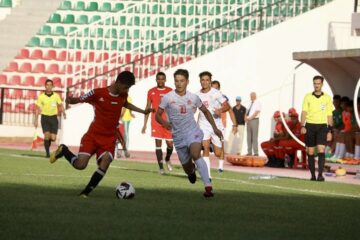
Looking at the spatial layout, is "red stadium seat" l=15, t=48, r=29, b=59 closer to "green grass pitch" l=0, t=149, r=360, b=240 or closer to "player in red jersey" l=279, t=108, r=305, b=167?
"player in red jersey" l=279, t=108, r=305, b=167

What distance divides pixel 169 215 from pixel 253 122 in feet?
82.8

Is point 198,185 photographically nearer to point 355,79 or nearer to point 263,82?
point 355,79

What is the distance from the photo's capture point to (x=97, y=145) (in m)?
17.8

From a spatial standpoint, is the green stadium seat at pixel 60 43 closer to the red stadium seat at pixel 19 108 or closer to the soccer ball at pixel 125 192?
the red stadium seat at pixel 19 108

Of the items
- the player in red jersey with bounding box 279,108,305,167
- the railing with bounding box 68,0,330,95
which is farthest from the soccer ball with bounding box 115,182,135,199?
the railing with bounding box 68,0,330,95

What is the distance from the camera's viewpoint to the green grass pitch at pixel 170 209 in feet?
41.0

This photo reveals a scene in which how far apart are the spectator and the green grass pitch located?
1573 cm

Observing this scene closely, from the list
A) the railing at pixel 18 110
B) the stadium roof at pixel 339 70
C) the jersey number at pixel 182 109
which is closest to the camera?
the jersey number at pixel 182 109

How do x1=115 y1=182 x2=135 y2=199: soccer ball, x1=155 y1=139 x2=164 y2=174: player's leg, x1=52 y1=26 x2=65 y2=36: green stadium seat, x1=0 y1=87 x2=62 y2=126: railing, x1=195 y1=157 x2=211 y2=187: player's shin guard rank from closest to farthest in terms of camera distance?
1. x1=115 y1=182 x2=135 y2=199: soccer ball
2. x1=195 y1=157 x2=211 y2=187: player's shin guard
3. x1=155 y1=139 x2=164 y2=174: player's leg
4. x1=0 y1=87 x2=62 y2=126: railing
5. x1=52 y1=26 x2=65 y2=36: green stadium seat

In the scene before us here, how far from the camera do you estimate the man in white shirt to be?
39.4 m

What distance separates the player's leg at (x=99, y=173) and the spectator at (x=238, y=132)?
2204 centimetres

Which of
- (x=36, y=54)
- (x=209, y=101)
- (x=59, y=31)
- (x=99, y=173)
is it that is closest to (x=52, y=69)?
(x=36, y=54)

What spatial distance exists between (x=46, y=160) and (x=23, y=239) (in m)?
17.8

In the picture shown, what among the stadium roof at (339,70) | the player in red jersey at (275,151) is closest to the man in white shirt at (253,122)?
the stadium roof at (339,70)
